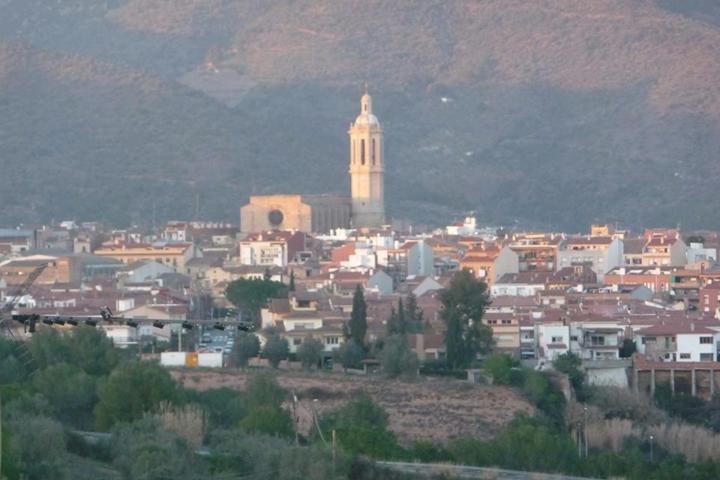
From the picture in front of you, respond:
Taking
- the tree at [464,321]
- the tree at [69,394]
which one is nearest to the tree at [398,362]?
the tree at [464,321]

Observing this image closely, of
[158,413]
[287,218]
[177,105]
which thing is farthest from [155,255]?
[177,105]

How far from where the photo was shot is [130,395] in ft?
141

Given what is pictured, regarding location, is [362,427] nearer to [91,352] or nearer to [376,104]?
[91,352]

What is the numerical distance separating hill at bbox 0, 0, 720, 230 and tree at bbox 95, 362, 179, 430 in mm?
60013

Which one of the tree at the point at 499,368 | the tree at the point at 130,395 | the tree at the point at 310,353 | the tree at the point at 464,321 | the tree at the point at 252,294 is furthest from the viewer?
the tree at the point at 252,294

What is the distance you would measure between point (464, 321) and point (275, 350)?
3202 mm

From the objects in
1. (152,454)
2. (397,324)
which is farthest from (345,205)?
(152,454)

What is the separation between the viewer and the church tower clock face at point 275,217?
291 ft

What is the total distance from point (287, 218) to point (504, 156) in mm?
46577

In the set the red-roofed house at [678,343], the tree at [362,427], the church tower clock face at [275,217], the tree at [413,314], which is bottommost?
the tree at [362,427]

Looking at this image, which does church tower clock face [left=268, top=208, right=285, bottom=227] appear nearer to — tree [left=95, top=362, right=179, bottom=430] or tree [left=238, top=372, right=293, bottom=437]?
tree [left=238, top=372, right=293, bottom=437]

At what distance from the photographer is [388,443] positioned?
41625 mm

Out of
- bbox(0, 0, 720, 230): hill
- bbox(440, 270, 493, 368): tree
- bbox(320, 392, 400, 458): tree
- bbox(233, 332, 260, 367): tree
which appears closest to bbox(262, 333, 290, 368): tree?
bbox(233, 332, 260, 367): tree

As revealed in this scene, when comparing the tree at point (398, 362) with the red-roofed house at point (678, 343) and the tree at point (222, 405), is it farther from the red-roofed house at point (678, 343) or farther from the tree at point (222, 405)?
the red-roofed house at point (678, 343)
